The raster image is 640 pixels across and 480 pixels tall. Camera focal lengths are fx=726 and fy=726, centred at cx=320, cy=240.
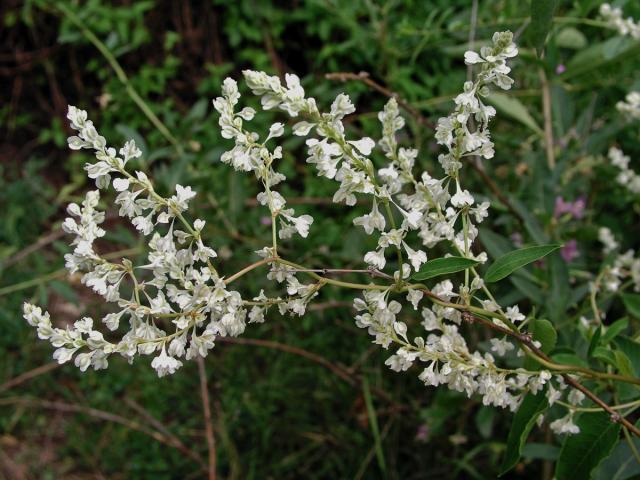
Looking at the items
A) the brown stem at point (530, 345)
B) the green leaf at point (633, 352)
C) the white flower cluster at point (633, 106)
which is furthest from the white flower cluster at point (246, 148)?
the white flower cluster at point (633, 106)

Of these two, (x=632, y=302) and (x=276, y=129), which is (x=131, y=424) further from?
(x=276, y=129)

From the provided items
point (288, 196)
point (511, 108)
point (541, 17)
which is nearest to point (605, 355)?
point (541, 17)

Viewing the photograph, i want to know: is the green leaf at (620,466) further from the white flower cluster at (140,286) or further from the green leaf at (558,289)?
the white flower cluster at (140,286)

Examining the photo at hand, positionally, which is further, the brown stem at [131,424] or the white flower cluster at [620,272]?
the brown stem at [131,424]

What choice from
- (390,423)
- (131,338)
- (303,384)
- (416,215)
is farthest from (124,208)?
(303,384)

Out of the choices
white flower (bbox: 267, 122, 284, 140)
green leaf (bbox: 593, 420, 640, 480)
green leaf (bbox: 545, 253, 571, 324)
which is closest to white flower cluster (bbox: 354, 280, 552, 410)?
white flower (bbox: 267, 122, 284, 140)

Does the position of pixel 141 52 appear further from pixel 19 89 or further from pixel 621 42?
pixel 621 42
